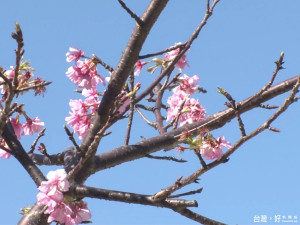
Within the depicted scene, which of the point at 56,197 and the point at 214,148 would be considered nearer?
the point at 56,197

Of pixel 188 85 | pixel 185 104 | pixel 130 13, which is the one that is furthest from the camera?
pixel 188 85

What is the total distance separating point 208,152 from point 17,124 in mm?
1790

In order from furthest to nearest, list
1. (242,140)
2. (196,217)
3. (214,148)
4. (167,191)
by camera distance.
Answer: (214,148), (196,217), (167,191), (242,140)

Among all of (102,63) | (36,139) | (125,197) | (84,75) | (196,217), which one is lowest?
(196,217)

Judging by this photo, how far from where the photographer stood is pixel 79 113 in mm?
4555

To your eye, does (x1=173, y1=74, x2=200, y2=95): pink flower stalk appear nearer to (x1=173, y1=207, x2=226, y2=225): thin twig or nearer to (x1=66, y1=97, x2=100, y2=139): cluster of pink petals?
(x1=66, y1=97, x2=100, y2=139): cluster of pink petals

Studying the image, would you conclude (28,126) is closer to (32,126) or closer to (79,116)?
(32,126)

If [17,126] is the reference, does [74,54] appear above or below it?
above

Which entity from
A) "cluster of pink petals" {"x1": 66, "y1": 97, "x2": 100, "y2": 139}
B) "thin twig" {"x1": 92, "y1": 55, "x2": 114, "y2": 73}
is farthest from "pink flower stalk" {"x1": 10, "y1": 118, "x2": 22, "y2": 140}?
"thin twig" {"x1": 92, "y1": 55, "x2": 114, "y2": 73}

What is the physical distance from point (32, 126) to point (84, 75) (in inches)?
26.7

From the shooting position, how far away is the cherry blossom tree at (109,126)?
277 centimetres

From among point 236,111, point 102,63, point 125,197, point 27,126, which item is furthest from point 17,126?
point 236,111

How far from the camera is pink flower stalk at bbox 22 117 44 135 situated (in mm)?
4484

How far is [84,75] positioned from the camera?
14.7 feet
